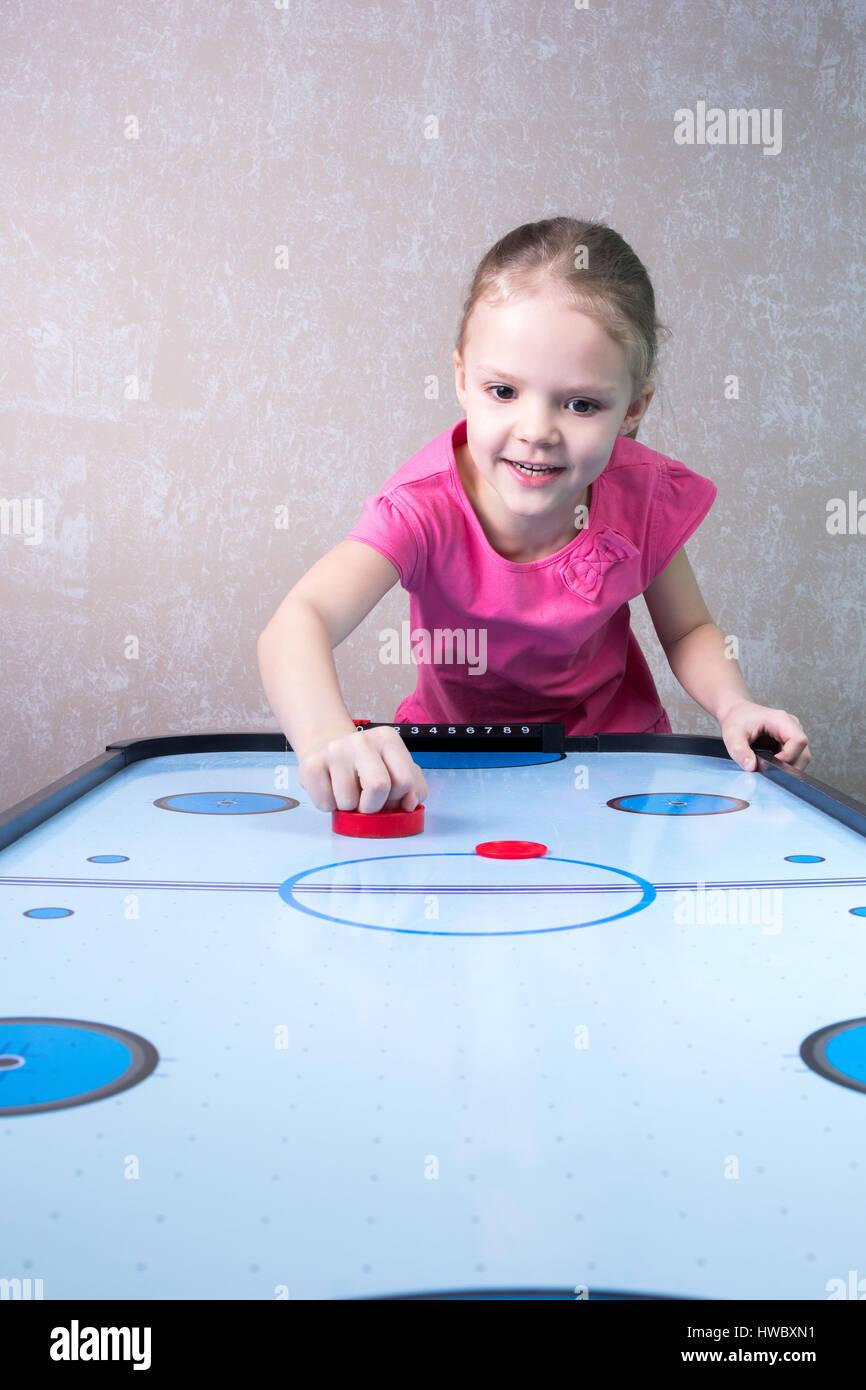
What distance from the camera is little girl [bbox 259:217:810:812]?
100 cm

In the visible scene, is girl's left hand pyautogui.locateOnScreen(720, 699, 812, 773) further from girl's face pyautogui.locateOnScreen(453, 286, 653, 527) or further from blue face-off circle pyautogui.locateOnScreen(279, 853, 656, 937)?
blue face-off circle pyautogui.locateOnScreen(279, 853, 656, 937)

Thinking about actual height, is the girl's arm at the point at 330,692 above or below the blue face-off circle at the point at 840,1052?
above

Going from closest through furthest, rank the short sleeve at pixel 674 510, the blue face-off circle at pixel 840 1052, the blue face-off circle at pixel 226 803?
the blue face-off circle at pixel 840 1052
the blue face-off circle at pixel 226 803
the short sleeve at pixel 674 510

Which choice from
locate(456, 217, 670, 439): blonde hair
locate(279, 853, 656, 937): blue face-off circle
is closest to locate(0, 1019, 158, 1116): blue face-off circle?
locate(279, 853, 656, 937): blue face-off circle

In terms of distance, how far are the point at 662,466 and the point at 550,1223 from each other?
1133 mm

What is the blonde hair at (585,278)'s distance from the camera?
1.07m

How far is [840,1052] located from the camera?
1.40 feet

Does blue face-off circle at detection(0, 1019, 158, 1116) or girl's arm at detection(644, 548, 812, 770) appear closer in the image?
blue face-off circle at detection(0, 1019, 158, 1116)

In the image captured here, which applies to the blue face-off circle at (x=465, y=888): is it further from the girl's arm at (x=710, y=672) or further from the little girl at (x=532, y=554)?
the girl's arm at (x=710, y=672)

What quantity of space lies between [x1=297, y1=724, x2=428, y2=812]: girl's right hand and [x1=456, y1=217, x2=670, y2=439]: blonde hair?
0.49 metres

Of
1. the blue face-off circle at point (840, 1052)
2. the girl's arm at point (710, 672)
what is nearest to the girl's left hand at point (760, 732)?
the girl's arm at point (710, 672)

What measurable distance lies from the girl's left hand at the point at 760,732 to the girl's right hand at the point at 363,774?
43 centimetres
